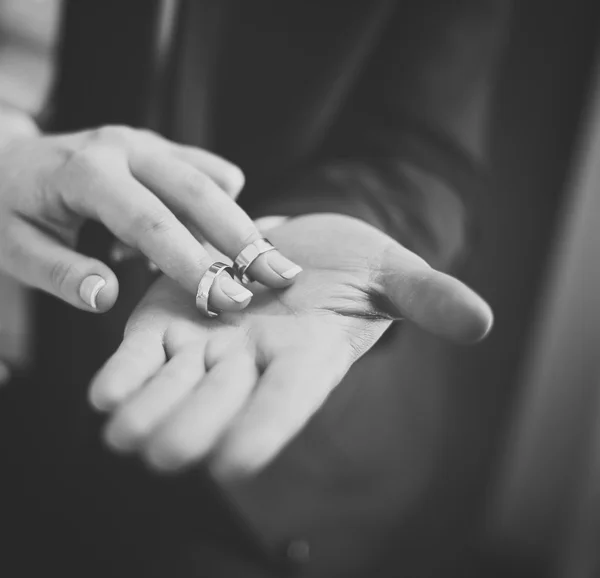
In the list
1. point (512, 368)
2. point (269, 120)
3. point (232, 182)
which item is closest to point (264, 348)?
point (232, 182)

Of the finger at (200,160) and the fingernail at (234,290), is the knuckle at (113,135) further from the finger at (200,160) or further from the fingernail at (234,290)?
Answer: the fingernail at (234,290)

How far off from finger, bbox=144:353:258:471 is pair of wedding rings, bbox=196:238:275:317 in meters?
0.04

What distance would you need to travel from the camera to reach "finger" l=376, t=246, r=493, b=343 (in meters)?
0.26

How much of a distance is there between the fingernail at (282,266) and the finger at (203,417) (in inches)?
2.6

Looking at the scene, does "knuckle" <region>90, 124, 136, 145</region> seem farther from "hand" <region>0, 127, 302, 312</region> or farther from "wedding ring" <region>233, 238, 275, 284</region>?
"wedding ring" <region>233, 238, 275, 284</region>

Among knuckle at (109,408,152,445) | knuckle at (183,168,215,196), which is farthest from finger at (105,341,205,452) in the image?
knuckle at (183,168,215,196)

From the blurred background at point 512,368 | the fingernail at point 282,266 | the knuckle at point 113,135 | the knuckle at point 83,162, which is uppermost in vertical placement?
the knuckle at point 113,135

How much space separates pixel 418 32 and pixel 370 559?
2.06ft

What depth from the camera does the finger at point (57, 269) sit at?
315 millimetres

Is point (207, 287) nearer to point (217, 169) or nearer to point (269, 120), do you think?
point (217, 169)

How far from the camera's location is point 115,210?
331mm

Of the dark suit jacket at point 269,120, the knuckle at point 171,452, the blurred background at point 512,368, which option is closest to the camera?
the knuckle at point 171,452

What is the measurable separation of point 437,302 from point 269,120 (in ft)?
1.08

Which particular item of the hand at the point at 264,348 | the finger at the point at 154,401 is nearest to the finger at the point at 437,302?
the hand at the point at 264,348
